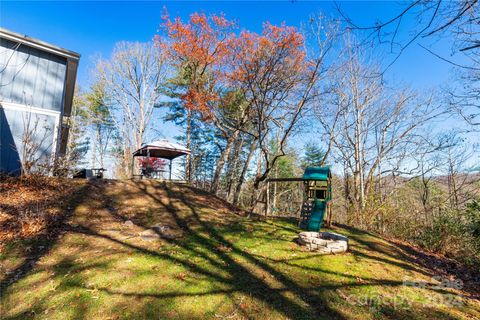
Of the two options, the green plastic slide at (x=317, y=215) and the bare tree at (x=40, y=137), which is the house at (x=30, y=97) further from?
the green plastic slide at (x=317, y=215)

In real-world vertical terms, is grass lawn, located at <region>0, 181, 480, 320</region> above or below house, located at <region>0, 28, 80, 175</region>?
below

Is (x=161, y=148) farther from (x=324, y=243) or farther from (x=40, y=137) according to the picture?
(x=324, y=243)

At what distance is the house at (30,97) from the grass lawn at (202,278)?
343cm

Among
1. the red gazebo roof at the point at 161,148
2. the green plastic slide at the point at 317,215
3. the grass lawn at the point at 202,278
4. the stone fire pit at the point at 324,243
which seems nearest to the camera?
the grass lawn at the point at 202,278

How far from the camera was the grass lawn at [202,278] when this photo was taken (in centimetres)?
306

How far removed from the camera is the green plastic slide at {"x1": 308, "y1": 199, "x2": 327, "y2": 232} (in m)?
6.64

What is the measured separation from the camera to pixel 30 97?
26.1 feet

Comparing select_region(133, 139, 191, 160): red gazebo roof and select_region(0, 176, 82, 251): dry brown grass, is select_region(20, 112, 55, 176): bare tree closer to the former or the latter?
select_region(0, 176, 82, 251): dry brown grass

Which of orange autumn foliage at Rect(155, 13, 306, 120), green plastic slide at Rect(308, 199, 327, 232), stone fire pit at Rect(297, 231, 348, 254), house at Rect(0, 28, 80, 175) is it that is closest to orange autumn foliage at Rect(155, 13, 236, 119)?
orange autumn foliage at Rect(155, 13, 306, 120)

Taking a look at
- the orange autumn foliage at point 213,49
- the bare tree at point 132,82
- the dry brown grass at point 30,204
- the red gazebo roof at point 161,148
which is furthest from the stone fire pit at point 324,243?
the bare tree at point 132,82

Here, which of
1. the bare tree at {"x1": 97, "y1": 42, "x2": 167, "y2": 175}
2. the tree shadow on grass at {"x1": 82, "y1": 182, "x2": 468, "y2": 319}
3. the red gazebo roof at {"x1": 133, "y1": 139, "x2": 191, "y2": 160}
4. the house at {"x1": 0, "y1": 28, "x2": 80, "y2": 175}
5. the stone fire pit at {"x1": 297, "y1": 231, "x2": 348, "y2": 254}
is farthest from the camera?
the bare tree at {"x1": 97, "y1": 42, "x2": 167, "y2": 175}

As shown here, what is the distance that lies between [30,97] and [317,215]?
1006 centimetres

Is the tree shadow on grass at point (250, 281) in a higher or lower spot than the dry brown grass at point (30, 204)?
lower

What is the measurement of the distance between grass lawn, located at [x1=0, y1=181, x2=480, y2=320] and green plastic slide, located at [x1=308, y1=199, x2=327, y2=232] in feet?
3.28
